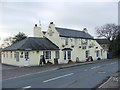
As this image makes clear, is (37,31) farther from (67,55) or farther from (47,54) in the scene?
(47,54)

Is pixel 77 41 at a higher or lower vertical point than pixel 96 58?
higher

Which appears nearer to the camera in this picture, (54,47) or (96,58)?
(54,47)

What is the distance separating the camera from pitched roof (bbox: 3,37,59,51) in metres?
37.9

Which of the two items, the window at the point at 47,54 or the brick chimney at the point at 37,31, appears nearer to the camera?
the window at the point at 47,54

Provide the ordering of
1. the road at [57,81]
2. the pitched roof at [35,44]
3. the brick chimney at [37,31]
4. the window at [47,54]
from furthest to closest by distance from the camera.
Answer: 1. the brick chimney at [37,31]
2. the window at [47,54]
3. the pitched roof at [35,44]
4. the road at [57,81]

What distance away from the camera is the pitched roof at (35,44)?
37888 millimetres

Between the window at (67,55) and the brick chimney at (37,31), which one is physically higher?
the brick chimney at (37,31)

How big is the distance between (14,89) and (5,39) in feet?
228

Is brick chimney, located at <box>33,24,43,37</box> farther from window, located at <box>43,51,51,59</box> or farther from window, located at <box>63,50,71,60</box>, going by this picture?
window, located at <box>43,51,51,59</box>

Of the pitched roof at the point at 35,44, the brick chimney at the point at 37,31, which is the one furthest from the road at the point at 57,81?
the brick chimney at the point at 37,31

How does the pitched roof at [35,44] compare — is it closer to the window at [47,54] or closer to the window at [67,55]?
the window at [47,54]

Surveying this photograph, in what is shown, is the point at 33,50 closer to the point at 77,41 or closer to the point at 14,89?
the point at 77,41

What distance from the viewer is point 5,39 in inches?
3199

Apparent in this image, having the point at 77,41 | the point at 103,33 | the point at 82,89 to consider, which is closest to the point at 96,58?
the point at 77,41
